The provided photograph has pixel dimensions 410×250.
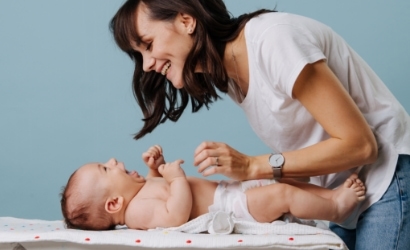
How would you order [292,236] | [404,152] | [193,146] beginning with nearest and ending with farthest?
[292,236] < [404,152] < [193,146]

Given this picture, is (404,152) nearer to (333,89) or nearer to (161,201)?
(333,89)

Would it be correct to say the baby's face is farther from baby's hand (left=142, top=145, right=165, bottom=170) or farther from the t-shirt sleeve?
the t-shirt sleeve

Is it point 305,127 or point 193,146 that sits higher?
point 305,127

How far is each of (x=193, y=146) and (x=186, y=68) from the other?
141 centimetres

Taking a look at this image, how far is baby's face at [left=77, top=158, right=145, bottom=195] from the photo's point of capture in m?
1.93

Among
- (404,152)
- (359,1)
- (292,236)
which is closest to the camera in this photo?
(292,236)

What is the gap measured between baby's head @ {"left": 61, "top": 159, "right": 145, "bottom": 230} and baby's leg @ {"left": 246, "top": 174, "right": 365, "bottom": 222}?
340mm

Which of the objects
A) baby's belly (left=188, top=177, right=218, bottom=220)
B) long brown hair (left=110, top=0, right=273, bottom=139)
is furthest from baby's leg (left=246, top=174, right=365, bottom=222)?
long brown hair (left=110, top=0, right=273, bottom=139)

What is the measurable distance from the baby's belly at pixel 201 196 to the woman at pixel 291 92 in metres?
0.12

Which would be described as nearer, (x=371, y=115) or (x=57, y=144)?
(x=371, y=115)

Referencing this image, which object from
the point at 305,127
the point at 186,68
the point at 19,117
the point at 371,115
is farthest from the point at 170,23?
the point at 19,117

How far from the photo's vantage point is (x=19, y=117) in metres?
3.31

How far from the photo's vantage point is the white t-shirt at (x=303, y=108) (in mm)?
1751

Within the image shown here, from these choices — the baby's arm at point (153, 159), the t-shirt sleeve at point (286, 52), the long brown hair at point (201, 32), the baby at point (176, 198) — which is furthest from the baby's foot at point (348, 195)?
the baby's arm at point (153, 159)
